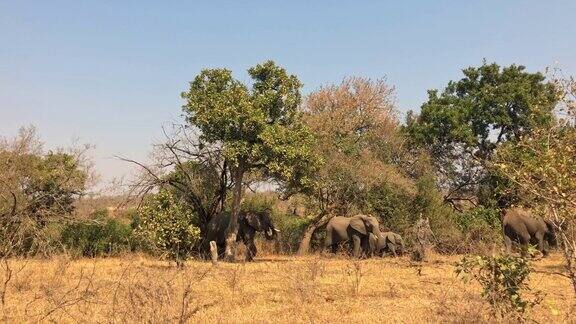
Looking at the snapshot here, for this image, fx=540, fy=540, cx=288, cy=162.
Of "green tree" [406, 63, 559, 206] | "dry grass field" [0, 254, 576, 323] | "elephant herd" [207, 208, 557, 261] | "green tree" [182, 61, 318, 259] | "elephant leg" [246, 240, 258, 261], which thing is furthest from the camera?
"green tree" [406, 63, 559, 206]

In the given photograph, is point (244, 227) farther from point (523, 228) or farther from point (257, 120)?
point (523, 228)

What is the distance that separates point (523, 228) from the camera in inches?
867

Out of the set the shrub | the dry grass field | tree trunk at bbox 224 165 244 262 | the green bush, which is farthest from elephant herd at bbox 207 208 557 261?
the dry grass field

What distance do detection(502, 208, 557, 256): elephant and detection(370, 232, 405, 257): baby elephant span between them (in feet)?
14.3

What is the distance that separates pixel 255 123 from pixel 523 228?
11.9m

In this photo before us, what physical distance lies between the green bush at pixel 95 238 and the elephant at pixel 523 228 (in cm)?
1552

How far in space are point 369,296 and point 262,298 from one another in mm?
2375

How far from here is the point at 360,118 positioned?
3844 cm

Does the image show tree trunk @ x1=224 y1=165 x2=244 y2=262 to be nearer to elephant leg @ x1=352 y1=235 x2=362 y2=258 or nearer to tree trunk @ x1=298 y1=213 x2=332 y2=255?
tree trunk @ x1=298 y1=213 x2=332 y2=255

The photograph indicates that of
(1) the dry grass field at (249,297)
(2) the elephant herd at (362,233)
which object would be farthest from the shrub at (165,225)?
(1) the dry grass field at (249,297)

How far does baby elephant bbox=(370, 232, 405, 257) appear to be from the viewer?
2298 cm

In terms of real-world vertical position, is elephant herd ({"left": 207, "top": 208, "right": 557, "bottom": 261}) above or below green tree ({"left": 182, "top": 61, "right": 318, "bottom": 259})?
below

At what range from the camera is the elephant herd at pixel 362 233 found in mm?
21156

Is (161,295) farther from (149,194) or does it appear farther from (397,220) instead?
(397,220)
